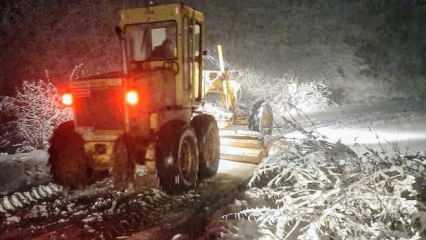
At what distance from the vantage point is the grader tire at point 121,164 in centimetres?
705

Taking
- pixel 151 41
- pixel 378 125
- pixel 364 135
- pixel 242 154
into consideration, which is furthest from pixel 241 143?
pixel 378 125

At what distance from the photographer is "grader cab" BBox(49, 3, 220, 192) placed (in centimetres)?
716

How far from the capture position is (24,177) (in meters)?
8.60

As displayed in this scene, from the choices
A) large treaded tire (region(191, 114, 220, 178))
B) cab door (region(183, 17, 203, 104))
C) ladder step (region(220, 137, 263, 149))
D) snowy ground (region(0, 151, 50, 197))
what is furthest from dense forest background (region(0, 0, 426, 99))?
large treaded tire (region(191, 114, 220, 178))

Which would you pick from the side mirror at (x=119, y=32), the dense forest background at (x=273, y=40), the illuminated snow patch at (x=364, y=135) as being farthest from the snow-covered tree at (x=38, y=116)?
the illuminated snow patch at (x=364, y=135)

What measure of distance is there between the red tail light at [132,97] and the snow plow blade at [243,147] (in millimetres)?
3032

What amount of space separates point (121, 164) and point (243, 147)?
10.5 ft

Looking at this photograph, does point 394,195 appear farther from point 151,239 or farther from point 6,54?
point 6,54

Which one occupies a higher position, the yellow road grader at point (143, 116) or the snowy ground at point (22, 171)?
the yellow road grader at point (143, 116)

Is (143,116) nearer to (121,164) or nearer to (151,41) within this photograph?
(121,164)

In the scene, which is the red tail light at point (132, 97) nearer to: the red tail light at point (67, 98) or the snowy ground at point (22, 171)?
the red tail light at point (67, 98)

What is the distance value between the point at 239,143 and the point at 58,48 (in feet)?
42.8

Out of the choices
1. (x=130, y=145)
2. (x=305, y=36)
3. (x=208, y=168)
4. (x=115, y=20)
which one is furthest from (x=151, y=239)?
(x=305, y=36)

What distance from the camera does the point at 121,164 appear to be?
23.2 feet
